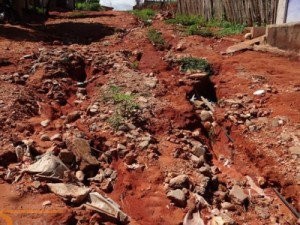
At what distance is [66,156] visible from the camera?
345 cm

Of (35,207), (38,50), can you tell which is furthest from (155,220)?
(38,50)

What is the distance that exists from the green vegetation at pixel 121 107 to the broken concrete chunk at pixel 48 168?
922 mm

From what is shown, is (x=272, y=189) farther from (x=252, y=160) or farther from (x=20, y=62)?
(x=20, y=62)

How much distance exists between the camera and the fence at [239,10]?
26.7 feet

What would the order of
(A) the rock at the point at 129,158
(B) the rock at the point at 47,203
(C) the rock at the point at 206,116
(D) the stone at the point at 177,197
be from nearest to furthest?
(B) the rock at the point at 47,203
(D) the stone at the point at 177,197
(A) the rock at the point at 129,158
(C) the rock at the point at 206,116

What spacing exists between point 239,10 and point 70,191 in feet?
23.7

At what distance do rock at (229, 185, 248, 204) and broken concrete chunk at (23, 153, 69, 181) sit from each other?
1506 mm

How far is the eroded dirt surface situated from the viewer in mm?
3172

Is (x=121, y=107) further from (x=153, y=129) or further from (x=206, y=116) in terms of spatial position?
(x=206, y=116)

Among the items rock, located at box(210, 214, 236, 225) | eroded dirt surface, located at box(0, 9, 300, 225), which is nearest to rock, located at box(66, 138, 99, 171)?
eroded dirt surface, located at box(0, 9, 300, 225)

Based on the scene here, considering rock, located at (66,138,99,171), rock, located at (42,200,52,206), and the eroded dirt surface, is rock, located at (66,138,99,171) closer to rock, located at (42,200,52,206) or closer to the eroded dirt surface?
the eroded dirt surface

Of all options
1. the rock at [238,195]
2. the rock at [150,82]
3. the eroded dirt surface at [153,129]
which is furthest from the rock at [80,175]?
the rock at [150,82]

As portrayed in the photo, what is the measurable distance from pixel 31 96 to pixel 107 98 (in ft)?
2.94

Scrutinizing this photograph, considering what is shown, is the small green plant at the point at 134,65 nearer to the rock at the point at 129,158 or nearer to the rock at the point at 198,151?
the rock at the point at 198,151
